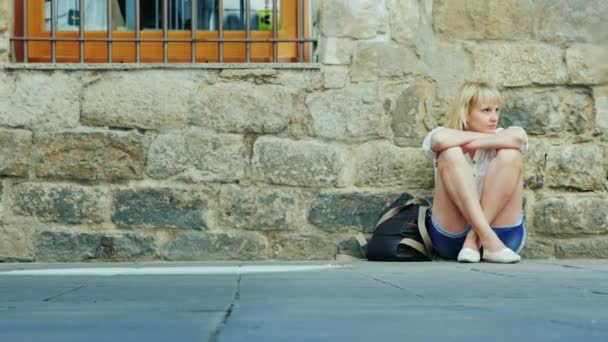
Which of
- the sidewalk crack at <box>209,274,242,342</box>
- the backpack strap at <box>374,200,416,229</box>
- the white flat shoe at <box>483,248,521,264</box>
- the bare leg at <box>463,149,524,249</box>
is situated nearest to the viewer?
the sidewalk crack at <box>209,274,242,342</box>

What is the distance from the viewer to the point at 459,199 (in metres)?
4.87

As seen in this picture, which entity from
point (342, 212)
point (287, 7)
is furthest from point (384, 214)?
point (287, 7)

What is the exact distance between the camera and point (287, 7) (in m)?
5.46

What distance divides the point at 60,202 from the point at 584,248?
2.54 metres

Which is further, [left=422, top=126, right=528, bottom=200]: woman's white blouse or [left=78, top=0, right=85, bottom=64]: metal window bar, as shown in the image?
[left=78, top=0, right=85, bottom=64]: metal window bar

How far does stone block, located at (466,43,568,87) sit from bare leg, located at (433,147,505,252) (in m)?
0.65

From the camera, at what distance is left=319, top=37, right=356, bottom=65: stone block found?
5.30 meters

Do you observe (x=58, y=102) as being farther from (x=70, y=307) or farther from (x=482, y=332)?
(x=482, y=332)

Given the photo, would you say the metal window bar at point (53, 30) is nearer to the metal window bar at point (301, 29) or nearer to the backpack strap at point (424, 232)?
the metal window bar at point (301, 29)

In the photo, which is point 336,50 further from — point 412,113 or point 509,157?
point 509,157

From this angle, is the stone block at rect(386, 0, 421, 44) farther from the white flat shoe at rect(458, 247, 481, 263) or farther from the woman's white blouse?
the white flat shoe at rect(458, 247, 481, 263)

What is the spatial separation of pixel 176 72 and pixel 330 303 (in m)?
2.83

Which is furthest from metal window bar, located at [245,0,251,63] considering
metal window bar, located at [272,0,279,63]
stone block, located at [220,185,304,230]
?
stone block, located at [220,185,304,230]

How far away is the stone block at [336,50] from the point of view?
17.4 ft
